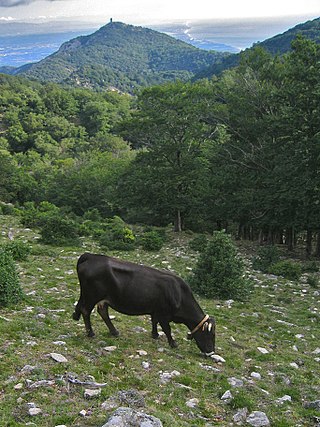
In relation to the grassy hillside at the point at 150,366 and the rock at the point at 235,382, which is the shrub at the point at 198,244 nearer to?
the grassy hillside at the point at 150,366

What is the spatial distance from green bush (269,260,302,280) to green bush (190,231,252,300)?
450 centimetres

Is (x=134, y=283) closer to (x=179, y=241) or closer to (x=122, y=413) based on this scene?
(x=122, y=413)

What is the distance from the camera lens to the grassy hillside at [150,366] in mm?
6242

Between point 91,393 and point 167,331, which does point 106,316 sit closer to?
point 167,331

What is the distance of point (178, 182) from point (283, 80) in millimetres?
9969

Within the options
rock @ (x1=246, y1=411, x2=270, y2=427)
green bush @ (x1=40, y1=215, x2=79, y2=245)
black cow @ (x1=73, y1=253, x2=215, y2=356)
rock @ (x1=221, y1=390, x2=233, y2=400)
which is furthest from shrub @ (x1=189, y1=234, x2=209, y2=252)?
rock @ (x1=246, y1=411, x2=270, y2=427)

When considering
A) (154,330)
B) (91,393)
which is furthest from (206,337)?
(91,393)

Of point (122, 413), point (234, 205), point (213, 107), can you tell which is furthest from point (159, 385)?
point (213, 107)

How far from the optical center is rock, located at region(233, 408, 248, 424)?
6.50m

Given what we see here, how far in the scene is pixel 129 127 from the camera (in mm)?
31672

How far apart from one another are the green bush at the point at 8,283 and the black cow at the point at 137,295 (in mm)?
2153

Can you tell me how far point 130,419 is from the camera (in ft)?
18.4

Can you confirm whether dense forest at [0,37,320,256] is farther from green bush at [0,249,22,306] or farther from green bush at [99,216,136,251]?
green bush at [0,249,22,306]

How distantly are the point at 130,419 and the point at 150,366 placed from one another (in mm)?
2494
